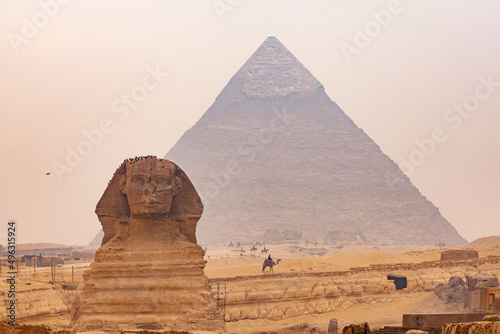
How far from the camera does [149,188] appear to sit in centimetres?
1847

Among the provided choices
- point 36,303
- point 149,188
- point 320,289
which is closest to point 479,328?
point 149,188

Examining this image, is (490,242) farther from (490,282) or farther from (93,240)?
(93,240)

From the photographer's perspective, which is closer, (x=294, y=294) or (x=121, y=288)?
(x=121, y=288)

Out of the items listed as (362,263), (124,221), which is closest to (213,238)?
(362,263)

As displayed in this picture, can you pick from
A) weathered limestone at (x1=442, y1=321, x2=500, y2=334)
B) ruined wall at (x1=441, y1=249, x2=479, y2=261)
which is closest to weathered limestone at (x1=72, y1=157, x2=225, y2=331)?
weathered limestone at (x1=442, y1=321, x2=500, y2=334)

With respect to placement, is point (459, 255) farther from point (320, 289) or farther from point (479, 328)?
point (479, 328)

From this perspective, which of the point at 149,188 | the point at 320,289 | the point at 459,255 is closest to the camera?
the point at 149,188

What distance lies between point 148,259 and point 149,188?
107 centimetres

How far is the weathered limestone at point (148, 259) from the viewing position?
58.8 ft

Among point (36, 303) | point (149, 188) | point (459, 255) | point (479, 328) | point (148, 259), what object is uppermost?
point (459, 255)

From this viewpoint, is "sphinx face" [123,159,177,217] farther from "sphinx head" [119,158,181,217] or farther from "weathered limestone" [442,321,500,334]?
"weathered limestone" [442,321,500,334]

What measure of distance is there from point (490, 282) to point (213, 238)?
565 ft

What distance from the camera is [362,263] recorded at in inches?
1935

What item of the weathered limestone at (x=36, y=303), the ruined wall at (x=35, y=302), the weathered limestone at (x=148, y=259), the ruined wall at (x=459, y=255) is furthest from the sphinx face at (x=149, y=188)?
the ruined wall at (x=459, y=255)
